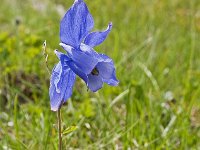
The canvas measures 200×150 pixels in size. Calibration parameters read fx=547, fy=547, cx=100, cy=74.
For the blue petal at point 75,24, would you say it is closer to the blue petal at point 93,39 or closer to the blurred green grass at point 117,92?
the blue petal at point 93,39

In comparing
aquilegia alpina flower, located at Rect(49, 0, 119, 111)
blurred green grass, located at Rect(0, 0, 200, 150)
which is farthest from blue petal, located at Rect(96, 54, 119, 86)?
blurred green grass, located at Rect(0, 0, 200, 150)

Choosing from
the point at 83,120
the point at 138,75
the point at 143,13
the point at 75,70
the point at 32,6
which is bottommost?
the point at 75,70

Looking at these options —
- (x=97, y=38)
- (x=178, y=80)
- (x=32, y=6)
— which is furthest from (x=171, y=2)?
(x=97, y=38)

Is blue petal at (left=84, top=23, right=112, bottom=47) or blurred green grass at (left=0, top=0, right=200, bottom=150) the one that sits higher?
blurred green grass at (left=0, top=0, right=200, bottom=150)

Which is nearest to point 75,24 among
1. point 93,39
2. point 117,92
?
point 93,39

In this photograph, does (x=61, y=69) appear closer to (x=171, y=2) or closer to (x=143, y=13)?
(x=143, y=13)

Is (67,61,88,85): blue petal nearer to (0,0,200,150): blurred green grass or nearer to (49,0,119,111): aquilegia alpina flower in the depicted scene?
(49,0,119,111): aquilegia alpina flower

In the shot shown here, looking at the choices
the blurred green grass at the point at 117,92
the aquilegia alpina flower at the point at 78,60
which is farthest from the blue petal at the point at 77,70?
the blurred green grass at the point at 117,92

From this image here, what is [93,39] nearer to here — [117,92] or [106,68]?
[106,68]
